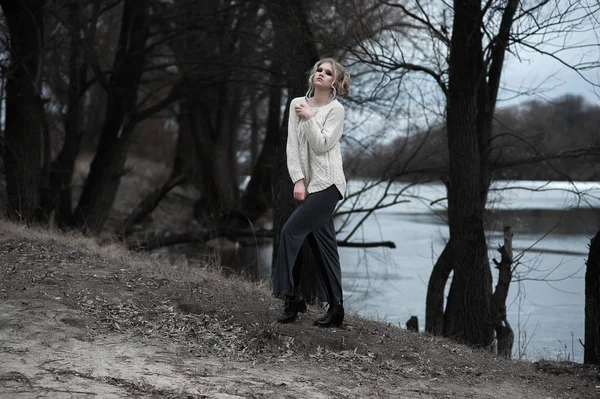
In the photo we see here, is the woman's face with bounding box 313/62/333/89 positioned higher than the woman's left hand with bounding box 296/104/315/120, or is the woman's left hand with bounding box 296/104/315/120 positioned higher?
the woman's face with bounding box 313/62/333/89

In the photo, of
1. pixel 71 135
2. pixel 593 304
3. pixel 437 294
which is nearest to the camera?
pixel 593 304

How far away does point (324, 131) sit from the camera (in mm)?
6785

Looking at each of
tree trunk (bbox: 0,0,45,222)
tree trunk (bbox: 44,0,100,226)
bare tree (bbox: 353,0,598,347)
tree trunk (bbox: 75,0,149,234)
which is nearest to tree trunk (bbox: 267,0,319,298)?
bare tree (bbox: 353,0,598,347)

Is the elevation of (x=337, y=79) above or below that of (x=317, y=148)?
above

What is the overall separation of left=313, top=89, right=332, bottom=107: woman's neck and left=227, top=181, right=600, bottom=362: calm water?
407cm

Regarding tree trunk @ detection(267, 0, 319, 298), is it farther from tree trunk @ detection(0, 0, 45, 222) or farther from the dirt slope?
tree trunk @ detection(0, 0, 45, 222)

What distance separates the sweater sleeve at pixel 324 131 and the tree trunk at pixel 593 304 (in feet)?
10.9

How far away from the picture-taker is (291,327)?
705 cm

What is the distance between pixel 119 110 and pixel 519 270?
965 cm

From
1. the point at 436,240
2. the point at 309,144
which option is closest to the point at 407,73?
the point at 309,144

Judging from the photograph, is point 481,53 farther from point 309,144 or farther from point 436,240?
point 436,240

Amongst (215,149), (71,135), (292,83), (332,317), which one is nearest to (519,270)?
(215,149)

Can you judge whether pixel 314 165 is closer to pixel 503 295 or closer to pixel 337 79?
pixel 337 79

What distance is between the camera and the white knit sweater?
675cm
